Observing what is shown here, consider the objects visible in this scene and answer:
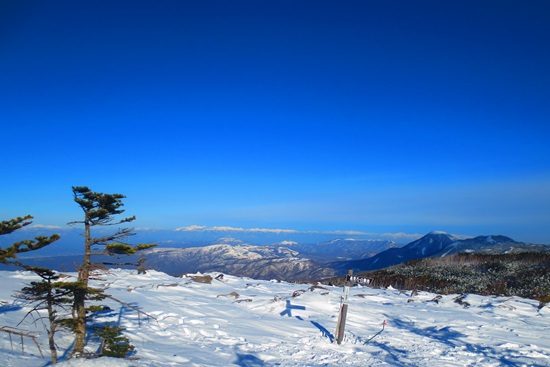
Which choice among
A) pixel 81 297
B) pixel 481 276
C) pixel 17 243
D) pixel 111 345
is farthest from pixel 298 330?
pixel 481 276

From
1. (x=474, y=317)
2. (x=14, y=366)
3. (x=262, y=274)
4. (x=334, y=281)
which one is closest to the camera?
(x=14, y=366)

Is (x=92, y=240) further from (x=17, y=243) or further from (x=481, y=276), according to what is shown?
(x=481, y=276)

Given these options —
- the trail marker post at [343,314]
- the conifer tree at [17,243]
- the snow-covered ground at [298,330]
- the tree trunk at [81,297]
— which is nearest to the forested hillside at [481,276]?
the snow-covered ground at [298,330]

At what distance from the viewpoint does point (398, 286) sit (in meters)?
26.0

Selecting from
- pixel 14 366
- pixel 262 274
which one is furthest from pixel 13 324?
pixel 262 274

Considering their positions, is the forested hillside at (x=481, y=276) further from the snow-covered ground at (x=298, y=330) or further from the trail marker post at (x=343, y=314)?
the trail marker post at (x=343, y=314)

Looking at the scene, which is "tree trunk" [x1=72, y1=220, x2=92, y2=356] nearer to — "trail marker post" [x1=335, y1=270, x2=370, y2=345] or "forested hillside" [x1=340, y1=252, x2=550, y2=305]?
"trail marker post" [x1=335, y1=270, x2=370, y2=345]

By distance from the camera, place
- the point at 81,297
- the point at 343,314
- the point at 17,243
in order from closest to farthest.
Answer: the point at 17,243, the point at 81,297, the point at 343,314

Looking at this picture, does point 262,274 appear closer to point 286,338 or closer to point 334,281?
point 334,281

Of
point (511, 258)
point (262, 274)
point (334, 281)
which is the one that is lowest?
point (262, 274)

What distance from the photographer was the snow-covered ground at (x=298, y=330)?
9602 mm

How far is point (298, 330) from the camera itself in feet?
41.5

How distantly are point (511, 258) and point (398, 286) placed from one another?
11.7 metres

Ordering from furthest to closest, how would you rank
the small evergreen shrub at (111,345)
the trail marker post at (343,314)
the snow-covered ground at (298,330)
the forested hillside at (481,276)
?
the forested hillside at (481,276) → the trail marker post at (343,314) → the snow-covered ground at (298,330) → the small evergreen shrub at (111,345)
